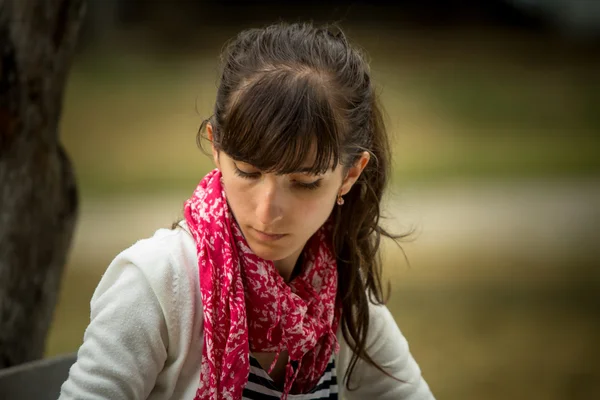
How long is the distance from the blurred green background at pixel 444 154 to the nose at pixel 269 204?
8.47 feet

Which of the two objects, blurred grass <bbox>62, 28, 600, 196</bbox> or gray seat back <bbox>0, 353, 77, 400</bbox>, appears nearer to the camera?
gray seat back <bbox>0, 353, 77, 400</bbox>

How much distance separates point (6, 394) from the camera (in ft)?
4.45

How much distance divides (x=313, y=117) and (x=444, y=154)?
417cm

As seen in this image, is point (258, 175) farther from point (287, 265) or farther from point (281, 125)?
point (287, 265)

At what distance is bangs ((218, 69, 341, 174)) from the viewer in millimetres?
1160

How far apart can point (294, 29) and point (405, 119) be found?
3.94 metres

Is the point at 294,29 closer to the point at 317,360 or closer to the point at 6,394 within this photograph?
the point at 317,360

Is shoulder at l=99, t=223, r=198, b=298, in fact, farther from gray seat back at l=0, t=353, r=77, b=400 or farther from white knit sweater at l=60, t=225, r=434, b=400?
gray seat back at l=0, t=353, r=77, b=400

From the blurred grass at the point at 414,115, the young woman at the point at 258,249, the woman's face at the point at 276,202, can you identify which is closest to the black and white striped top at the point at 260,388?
the young woman at the point at 258,249

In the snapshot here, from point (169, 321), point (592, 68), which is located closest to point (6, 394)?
point (169, 321)

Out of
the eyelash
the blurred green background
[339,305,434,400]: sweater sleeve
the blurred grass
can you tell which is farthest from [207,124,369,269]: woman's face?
the blurred grass

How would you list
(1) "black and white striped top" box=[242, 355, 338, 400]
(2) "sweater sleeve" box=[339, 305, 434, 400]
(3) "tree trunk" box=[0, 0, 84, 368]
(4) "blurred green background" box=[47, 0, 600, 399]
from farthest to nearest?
(4) "blurred green background" box=[47, 0, 600, 399]
(3) "tree trunk" box=[0, 0, 84, 368]
(2) "sweater sleeve" box=[339, 305, 434, 400]
(1) "black and white striped top" box=[242, 355, 338, 400]

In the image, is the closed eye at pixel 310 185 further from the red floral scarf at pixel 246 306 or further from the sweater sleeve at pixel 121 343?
the sweater sleeve at pixel 121 343

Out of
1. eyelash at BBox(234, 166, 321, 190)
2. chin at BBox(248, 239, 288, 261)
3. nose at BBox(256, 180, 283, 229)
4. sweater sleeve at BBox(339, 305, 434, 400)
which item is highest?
eyelash at BBox(234, 166, 321, 190)
